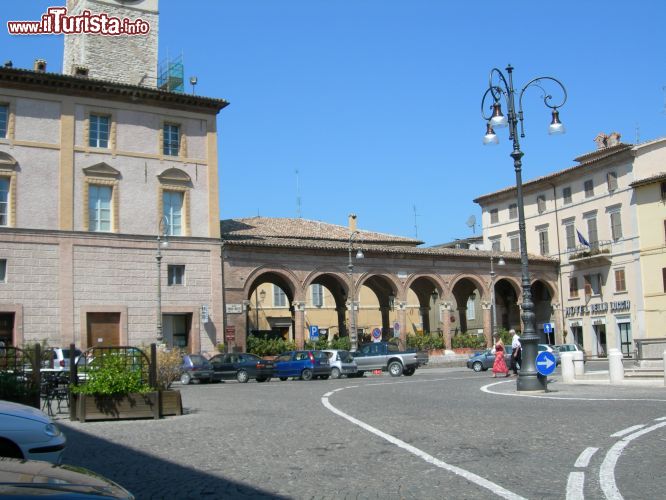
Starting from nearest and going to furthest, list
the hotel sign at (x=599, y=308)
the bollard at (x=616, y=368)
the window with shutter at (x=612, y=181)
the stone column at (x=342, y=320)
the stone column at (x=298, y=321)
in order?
1. the bollard at (x=616, y=368)
2. the stone column at (x=298, y=321)
3. the stone column at (x=342, y=320)
4. the hotel sign at (x=599, y=308)
5. the window with shutter at (x=612, y=181)

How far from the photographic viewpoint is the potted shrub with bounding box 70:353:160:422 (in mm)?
14148

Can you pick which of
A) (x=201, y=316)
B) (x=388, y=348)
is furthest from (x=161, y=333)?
(x=388, y=348)

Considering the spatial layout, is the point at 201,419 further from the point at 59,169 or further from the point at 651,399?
the point at 59,169

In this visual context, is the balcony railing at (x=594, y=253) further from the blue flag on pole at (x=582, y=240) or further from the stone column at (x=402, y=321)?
the stone column at (x=402, y=321)

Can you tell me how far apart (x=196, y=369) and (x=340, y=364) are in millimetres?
6624

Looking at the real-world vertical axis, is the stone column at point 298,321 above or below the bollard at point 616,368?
above

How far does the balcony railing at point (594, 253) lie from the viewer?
5427 centimetres

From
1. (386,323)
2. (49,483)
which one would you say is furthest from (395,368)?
(49,483)

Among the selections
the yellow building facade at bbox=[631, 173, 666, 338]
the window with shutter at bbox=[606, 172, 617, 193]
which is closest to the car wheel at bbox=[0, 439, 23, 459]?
the yellow building facade at bbox=[631, 173, 666, 338]

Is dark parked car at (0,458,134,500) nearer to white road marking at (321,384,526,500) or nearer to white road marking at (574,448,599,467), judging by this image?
white road marking at (321,384,526,500)

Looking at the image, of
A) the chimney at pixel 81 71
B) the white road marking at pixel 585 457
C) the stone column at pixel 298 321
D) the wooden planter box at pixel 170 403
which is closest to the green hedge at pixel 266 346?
the stone column at pixel 298 321

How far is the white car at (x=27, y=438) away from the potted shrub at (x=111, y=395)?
261 inches

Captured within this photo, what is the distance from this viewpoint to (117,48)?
41844 millimetres

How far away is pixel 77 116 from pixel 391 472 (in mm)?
33376
